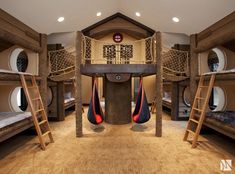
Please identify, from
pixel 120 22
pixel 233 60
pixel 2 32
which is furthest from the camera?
pixel 120 22

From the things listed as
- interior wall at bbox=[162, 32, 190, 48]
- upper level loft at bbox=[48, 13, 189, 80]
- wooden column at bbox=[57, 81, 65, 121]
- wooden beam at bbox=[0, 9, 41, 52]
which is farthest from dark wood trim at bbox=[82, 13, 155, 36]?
wooden beam at bbox=[0, 9, 41, 52]

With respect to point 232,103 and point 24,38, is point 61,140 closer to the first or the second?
point 24,38

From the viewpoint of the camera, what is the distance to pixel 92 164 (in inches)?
95.1

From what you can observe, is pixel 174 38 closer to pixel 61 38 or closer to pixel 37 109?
pixel 61 38

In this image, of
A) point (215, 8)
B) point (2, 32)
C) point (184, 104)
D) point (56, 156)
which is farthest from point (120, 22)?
point (56, 156)

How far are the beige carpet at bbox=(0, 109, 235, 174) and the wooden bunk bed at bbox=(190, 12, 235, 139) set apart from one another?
41cm

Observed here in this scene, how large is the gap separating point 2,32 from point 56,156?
200 cm

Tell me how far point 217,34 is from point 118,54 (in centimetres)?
493

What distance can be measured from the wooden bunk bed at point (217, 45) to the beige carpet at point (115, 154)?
0.41 m

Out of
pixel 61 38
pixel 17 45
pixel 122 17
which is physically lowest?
pixel 17 45

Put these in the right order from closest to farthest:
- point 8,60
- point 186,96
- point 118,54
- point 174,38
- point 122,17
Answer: point 8,60
point 186,96
point 174,38
point 122,17
point 118,54

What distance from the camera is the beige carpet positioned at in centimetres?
230

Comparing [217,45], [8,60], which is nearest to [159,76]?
[217,45]

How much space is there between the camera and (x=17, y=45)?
10.8 feet
